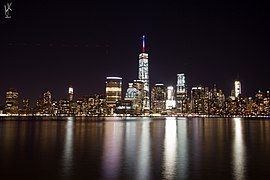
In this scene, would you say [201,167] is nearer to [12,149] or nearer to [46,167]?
[46,167]

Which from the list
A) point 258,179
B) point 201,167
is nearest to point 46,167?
point 201,167

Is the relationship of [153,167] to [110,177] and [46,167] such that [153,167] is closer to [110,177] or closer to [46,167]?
[110,177]

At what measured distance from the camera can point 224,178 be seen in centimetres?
1916

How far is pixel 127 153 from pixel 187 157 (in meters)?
5.46

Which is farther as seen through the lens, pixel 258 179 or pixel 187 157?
pixel 187 157

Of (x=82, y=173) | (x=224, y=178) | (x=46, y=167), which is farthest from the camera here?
(x=46, y=167)

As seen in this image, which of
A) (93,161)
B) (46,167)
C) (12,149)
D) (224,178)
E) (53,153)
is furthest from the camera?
(12,149)

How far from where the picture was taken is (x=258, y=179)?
19203 millimetres

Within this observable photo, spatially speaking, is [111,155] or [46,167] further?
[111,155]

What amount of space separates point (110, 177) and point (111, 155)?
969cm

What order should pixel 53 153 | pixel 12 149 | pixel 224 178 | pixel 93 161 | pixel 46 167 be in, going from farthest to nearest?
pixel 12 149, pixel 53 153, pixel 93 161, pixel 46 167, pixel 224 178

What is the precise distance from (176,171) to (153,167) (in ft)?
5.75

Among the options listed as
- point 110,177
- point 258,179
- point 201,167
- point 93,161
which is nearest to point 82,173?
point 110,177

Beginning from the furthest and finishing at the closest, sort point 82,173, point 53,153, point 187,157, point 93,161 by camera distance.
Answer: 1. point 53,153
2. point 187,157
3. point 93,161
4. point 82,173
